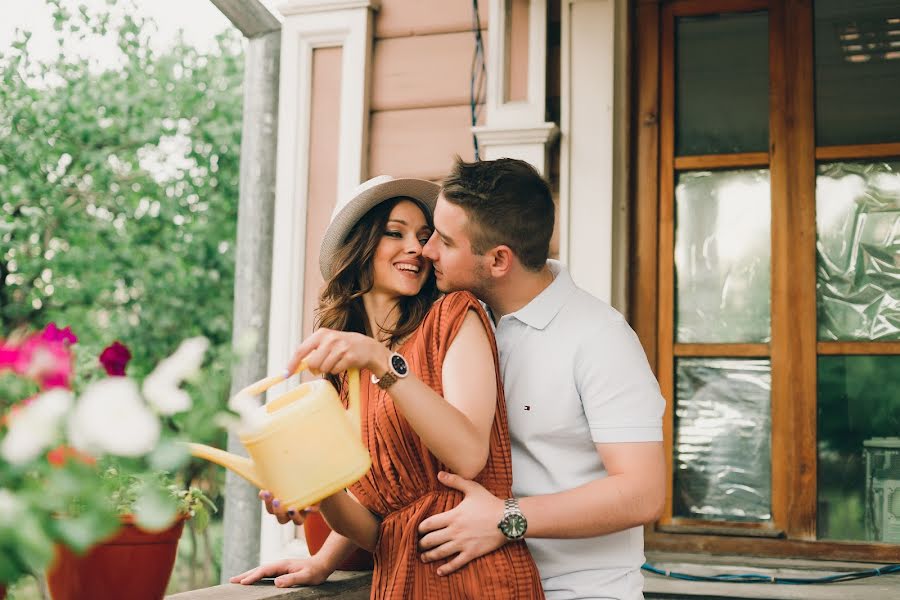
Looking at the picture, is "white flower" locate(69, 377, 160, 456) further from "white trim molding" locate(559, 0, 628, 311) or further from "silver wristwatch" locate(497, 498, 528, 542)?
"white trim molding" locate(559, 0, 628, 311)

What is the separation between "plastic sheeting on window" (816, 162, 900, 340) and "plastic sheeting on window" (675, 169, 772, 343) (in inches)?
5.1

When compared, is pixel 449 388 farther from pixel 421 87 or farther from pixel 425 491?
pixel 421 87

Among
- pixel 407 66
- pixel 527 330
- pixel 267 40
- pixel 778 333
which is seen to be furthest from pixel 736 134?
pixel 267 40

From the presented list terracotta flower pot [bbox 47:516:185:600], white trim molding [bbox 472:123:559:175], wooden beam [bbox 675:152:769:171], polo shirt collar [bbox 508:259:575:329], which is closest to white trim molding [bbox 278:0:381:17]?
white trim molding [bbox 472:123:559:175]

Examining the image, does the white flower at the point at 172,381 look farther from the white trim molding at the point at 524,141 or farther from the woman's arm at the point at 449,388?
the white trim molding at the point at 524,141

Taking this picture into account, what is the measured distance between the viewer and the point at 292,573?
152 cm

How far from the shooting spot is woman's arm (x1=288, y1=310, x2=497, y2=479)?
1.19m

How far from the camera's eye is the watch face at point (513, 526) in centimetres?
133

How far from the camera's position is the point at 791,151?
228 centimetres

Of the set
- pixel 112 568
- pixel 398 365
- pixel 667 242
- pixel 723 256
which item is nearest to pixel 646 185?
pixel 667 242

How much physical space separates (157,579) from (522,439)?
0.61 metres

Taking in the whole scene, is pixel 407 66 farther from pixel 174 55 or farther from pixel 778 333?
pixel 174 55

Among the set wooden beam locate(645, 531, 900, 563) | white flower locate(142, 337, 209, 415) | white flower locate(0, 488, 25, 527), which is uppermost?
white flower locate(142, 337, 209, 415)

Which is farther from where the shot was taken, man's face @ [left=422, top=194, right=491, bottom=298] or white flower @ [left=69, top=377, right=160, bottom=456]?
man's face @ [left=422, top=194, right=491, bottom=298]
